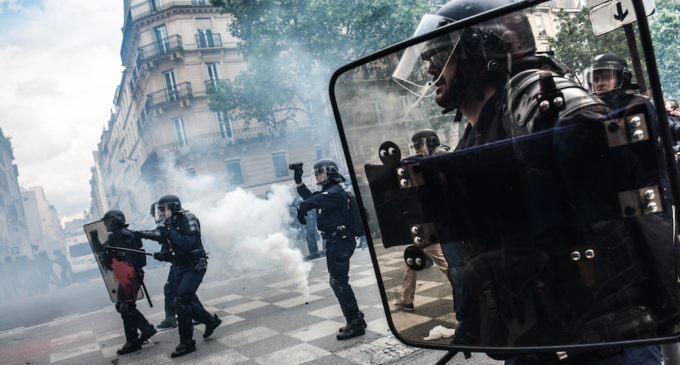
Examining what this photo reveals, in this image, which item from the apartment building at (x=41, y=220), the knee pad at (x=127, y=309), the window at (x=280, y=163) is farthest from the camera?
the apartment building at (x=41, y=220)

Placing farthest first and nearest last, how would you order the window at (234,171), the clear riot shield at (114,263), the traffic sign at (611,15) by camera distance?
the window at (234,171), the clear riot shield at (114,263), the traffic sign at (611,15)

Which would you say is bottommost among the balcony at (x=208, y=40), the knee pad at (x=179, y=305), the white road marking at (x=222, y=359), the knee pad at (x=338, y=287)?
the white road marking at (x=222, y=359)

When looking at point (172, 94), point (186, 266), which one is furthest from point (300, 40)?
point (172, 94)

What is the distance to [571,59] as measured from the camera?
831 mm

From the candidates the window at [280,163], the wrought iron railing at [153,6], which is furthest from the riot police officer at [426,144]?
the wrought iron railing at [153,6]

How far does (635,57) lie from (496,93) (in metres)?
0.21

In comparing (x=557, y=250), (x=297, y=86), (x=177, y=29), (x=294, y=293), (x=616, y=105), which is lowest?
(x=294, y=293)

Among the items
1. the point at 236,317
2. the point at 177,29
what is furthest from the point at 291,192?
the point at 177,29

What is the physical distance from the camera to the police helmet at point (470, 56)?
0.80 meters

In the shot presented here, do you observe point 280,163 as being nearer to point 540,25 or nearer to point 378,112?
point 378,112

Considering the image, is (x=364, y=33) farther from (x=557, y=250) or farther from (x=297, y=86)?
(x=557, y=250)

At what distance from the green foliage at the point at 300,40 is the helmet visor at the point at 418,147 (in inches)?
474

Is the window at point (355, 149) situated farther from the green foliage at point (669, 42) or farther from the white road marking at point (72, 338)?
the white road marking at point (72, 338)

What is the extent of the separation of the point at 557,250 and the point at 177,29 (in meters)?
24.7
